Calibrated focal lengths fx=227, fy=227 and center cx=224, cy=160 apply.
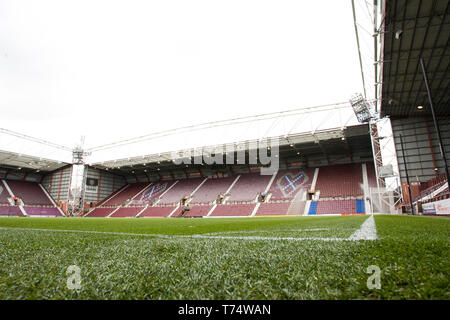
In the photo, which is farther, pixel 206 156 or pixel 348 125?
pixel 206 156

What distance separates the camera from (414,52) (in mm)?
11438

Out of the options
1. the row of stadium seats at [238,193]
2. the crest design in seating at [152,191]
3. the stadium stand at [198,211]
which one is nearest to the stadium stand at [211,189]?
the row of stadium seats at [238,193]

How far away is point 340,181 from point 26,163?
124ft

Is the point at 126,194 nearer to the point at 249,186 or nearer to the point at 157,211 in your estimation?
the point at 157,211

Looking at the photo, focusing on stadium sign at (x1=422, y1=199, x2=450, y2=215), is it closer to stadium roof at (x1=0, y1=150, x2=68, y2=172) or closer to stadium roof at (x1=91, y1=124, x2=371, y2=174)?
stadium roof at (x1=91, y1=124, x2=371, y2=174)

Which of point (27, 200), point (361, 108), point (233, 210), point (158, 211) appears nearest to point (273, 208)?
point (233, 210)

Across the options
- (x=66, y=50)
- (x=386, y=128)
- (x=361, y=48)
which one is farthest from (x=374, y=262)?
(x=386, y=128)

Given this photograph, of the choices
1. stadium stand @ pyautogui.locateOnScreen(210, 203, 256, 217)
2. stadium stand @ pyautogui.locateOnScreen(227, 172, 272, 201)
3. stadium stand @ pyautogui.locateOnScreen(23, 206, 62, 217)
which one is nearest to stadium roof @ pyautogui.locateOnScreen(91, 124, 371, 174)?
stadium stand @ pyautogui.locateOnScreen(227, 172, 272, 201)

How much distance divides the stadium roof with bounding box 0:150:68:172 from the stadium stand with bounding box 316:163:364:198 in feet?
107

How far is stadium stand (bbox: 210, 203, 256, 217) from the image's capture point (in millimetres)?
22927

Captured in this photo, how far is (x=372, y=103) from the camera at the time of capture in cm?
1683
